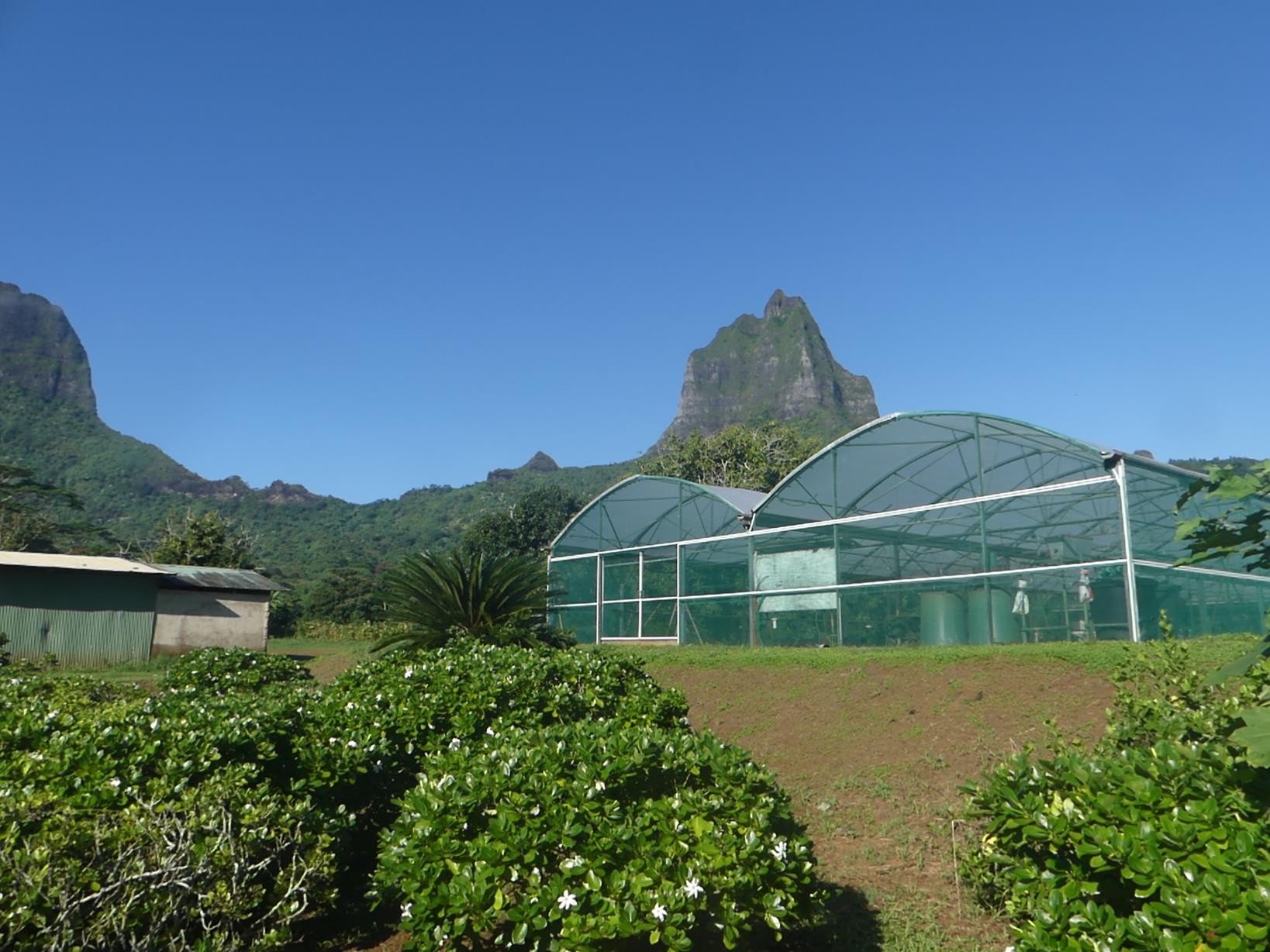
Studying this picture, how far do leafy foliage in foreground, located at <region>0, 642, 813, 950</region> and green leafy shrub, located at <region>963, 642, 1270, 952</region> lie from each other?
874 mm

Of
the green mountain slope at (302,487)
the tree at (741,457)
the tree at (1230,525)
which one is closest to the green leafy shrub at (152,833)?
the tree at (1230,525)

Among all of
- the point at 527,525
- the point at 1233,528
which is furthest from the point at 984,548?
the point at 527,525

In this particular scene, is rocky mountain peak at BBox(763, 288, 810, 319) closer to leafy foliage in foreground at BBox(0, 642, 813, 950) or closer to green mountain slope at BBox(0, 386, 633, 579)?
green mountain slope at BBox(0, 386, 633, 579)

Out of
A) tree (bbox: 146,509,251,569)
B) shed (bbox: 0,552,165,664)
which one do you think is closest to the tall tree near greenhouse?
shed (bbox: 0,552,165,664)

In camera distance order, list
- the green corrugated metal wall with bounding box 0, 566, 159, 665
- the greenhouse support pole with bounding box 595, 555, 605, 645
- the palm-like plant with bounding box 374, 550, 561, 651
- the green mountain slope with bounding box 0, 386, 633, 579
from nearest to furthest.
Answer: the palm-like plant with bounding box 374, 550, 561, 651 < the green corrugated metal wall with bounding box 0, 566, 159, 665 < the greenhouse support pole with bounding box 595, 555, 605, 645 < the green mountain slope with bounding box 0, 386, 633, 579

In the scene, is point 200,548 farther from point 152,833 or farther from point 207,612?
point 152,833

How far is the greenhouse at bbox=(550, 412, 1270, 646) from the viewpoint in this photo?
13.8m

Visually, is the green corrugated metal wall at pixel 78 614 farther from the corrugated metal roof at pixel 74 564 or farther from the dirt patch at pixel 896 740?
the dirt patch at pixel 896 740

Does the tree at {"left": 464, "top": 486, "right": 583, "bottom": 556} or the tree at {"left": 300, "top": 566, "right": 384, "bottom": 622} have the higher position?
the tree at {"left": 464, "top": 486, "right": 583, "bottom": 556}

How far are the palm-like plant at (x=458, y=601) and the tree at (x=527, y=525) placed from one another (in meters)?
33.3

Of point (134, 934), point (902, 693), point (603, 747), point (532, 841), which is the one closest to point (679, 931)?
point (532, 841)

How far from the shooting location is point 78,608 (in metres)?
21.2

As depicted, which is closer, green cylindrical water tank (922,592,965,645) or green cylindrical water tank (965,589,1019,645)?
green cylindrical water tank (965,589,1019,645)

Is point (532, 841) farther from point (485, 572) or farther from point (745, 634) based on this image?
point (745, 634)
